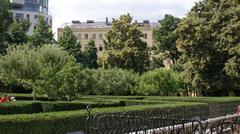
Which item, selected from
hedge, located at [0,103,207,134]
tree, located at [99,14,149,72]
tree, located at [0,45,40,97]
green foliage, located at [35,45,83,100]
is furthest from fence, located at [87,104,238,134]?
tree, located at [99,14,149,72]

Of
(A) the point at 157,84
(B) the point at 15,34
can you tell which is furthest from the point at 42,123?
(B) the point at 15,34

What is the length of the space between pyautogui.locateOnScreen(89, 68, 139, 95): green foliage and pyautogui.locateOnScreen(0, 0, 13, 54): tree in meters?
16.6

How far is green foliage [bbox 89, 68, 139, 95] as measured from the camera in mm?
44966

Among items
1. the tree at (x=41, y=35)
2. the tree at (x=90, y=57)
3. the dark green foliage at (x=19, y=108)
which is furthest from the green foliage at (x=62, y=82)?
the tree at (x=90, y=57)

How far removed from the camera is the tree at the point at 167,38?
74.4 m

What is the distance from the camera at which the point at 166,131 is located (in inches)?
444

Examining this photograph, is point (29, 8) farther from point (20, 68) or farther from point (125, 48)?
point (20, 68)

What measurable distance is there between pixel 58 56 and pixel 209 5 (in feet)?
52.0

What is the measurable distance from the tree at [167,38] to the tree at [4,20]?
84.9 feet

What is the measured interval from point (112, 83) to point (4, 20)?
20.4 m

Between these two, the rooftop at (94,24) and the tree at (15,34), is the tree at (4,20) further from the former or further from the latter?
the rooftop at (94,24)

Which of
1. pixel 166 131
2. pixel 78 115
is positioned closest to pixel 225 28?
pixel 78 115

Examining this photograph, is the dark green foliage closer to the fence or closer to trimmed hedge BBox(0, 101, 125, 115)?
trimmed hedge BBox(0, 101, 125, 115)

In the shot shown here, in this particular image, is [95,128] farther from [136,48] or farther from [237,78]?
[136,48]
